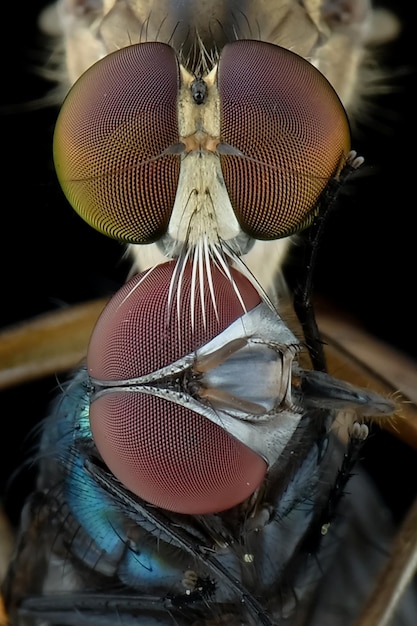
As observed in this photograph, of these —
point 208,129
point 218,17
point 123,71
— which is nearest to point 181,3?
point 218,17

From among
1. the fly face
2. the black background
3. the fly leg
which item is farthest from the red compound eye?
the black background

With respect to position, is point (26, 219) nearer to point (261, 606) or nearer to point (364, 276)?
point (364, 276)

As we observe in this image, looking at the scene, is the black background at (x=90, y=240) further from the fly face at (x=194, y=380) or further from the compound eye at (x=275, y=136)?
the compound eye at (x=275, y=136)

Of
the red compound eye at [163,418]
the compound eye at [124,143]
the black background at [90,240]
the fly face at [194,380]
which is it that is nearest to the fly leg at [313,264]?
the fly face at [194,380]

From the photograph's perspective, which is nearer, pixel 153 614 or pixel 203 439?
pixel 203 439

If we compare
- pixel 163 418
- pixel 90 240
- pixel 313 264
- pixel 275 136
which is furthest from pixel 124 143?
pixel 90 240

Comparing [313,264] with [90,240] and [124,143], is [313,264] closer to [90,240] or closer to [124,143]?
[124,143]

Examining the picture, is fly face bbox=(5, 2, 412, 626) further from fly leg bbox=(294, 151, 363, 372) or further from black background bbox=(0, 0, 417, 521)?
black background bbox=(0, 0, 417, 521)
